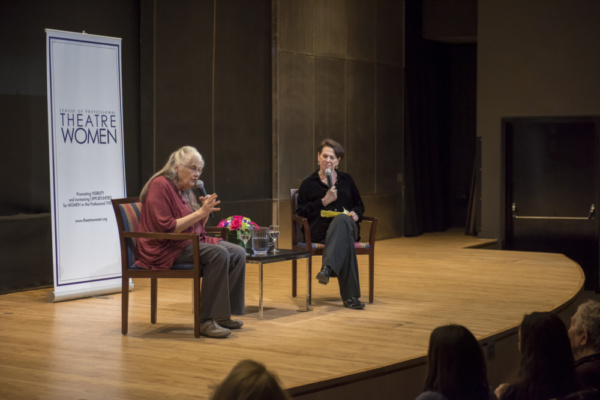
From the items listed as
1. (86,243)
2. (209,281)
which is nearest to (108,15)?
(86,243)

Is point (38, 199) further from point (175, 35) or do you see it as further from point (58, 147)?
point (175, 35)

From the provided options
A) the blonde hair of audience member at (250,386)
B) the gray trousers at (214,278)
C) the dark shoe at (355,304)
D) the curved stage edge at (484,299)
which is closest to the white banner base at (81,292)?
the gray trousers at (214,278)

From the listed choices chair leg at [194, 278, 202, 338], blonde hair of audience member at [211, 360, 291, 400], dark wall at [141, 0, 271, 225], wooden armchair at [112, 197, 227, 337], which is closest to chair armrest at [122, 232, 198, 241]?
wooden armchair at [112, 197, 227, 337]

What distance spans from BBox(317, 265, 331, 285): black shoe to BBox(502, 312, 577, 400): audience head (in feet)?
9.55

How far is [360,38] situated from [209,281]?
19.5ft

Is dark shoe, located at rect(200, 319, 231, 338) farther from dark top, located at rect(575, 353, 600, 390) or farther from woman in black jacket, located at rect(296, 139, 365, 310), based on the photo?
dark top, located at rect(575, 353, 600, 390)

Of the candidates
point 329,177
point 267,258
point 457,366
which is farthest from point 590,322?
point 329,177

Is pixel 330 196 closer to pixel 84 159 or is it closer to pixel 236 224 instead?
pixel 236 224

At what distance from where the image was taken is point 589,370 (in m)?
2.73

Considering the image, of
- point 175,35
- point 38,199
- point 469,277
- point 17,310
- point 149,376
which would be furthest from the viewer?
point 175,35

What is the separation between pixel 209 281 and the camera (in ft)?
15.4

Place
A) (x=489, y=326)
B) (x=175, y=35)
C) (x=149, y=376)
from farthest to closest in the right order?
(x=175, y=35) → (x=489, y=326) → (x=149, y=376)

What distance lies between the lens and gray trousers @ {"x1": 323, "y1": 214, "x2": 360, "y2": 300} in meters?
5.53

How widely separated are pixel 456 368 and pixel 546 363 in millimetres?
397
